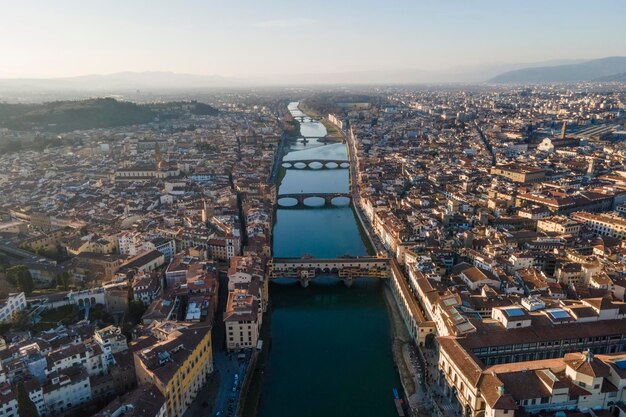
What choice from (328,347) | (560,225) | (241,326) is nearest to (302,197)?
(560,225)

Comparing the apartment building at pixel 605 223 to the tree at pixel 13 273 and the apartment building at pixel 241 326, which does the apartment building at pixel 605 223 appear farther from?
the tree at pixel 13 273

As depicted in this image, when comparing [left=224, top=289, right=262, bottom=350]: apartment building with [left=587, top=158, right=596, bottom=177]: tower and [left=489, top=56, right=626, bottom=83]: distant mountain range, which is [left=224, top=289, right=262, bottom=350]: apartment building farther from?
[left=489, top=56, right=626, bottom=83]: distant mountain range

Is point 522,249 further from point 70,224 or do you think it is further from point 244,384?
point 70,224

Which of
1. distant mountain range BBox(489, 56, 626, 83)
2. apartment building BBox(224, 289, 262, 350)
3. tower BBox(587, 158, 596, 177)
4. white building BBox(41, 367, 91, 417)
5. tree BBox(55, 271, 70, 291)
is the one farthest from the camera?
distant mountain range BBox(489, 56, 626, 83)

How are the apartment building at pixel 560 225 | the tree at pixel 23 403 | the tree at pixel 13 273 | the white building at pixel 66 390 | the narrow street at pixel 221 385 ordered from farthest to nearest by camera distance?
the apartment building at pixel 560 225
the tree at pixel 13 273
the narrow street at pixel 221 385
the white building at pixel 66 390
the tree at pixel 23 403

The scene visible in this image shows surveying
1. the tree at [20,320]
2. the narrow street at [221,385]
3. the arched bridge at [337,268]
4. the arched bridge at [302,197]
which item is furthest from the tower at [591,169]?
the tree at [20,320]

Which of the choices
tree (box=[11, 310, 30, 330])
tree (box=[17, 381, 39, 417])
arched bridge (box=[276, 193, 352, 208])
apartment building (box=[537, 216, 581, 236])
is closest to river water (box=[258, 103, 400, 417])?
tree (box=[17, 381, 39, 417])
